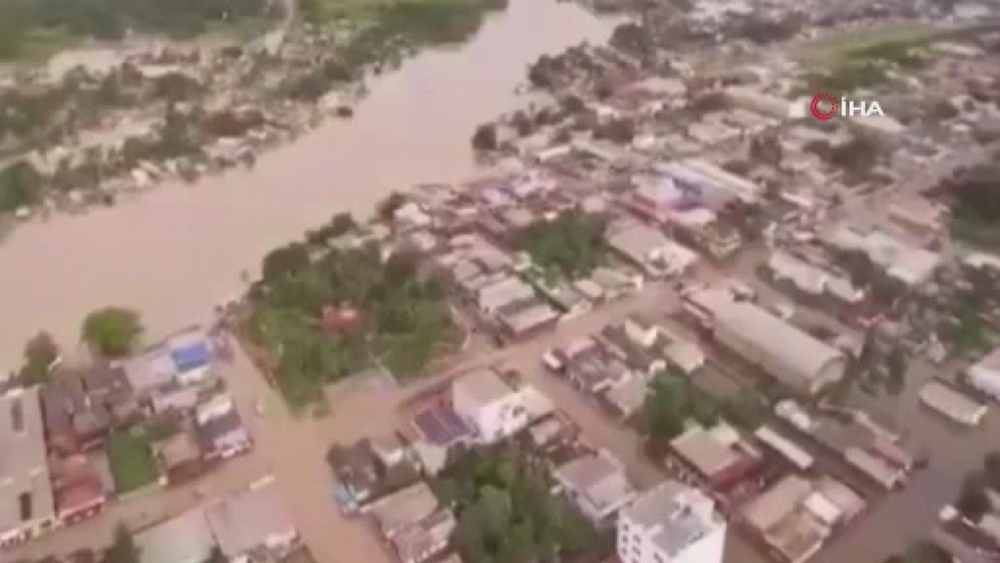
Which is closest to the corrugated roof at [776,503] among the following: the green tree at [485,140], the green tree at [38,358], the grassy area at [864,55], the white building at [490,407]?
the white building at [490,407]

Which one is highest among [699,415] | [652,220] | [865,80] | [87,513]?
[865,80]

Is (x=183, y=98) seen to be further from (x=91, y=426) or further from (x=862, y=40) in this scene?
(x=862, y=40)

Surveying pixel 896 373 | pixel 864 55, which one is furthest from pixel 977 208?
pixel 864 55

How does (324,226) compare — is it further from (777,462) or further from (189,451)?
(777,462)

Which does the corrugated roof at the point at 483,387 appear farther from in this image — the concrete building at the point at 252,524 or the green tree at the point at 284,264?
the green tree at the point at 284,264

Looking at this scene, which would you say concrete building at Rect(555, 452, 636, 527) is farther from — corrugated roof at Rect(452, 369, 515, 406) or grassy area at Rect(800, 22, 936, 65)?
grassy area at Rect(800, 22, 936, 65)

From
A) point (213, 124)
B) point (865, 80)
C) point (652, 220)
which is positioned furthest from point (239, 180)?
point (865, 80)
